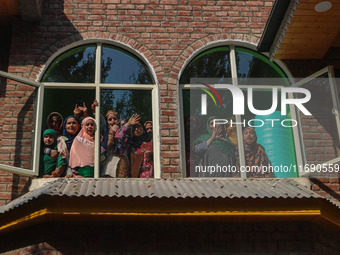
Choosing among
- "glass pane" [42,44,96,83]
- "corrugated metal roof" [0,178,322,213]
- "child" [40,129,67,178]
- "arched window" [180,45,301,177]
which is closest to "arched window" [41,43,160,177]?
"glass pane" [42,44,96,83]

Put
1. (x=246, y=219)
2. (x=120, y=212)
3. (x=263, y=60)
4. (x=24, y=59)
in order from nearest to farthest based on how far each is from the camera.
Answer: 1. (x=120, y=212)
2. (x=246, y=219)
3. (x=24, y=59)
4. (x=263, y=60)

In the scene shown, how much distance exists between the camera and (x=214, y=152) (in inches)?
311

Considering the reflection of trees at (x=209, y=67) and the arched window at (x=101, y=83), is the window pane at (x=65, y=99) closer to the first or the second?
the arched window at (x=101, y=83)

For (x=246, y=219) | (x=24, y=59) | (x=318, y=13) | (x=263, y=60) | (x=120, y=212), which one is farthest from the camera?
(x=263, y=60)

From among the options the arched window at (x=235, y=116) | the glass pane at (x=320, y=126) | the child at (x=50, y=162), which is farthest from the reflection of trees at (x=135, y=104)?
the glass pane at (x=320, y=126)

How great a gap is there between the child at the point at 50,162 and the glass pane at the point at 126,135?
0.61 metres

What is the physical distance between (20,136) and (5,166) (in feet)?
2.52

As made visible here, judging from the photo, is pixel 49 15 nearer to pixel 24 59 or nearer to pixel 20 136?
pixel 24 59

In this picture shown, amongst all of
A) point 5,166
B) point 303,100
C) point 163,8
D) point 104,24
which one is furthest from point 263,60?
point 5,166

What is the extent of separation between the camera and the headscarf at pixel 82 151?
→ 757 centimetres

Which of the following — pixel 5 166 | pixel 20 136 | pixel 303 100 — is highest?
pixel 303 100

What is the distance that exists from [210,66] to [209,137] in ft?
4.10

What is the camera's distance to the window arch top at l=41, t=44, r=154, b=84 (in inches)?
321

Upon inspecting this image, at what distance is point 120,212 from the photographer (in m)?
6.19
